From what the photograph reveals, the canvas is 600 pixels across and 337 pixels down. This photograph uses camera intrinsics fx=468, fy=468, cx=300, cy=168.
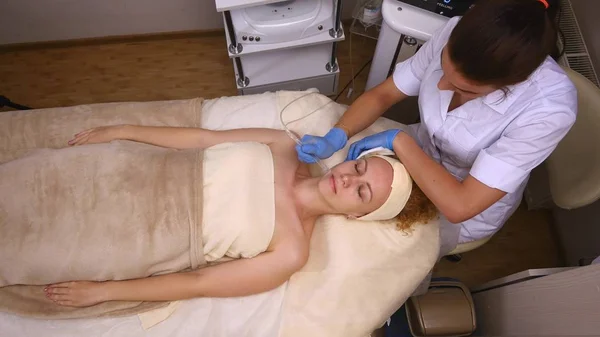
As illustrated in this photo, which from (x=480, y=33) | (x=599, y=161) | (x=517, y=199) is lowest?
(x=517, y=199)

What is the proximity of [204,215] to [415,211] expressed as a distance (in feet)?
2.03

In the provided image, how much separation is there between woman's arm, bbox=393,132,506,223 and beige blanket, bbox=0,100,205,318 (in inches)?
23.9

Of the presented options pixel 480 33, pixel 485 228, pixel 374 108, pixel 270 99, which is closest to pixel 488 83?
pixel 480 33

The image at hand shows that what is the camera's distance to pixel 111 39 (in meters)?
2.44

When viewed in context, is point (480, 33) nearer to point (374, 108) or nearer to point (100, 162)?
point (374, 108)

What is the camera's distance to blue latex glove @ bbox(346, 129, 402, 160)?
1322 millimetres

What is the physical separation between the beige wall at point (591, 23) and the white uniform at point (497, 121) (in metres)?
0.79

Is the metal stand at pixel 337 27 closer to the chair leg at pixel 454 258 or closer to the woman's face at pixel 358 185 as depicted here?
the woman's face at pixel 358 185

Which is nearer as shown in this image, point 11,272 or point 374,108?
point 11,272

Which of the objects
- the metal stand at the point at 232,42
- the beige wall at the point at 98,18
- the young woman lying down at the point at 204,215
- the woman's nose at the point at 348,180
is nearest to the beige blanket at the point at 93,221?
the young woman lying down at the point at 204,215

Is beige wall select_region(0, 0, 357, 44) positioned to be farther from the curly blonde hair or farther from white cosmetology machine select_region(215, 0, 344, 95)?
the curly blonde hair

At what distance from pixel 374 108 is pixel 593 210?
1028 millimetres

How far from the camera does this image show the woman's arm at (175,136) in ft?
4.95

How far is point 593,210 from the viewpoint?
5.94 feet
